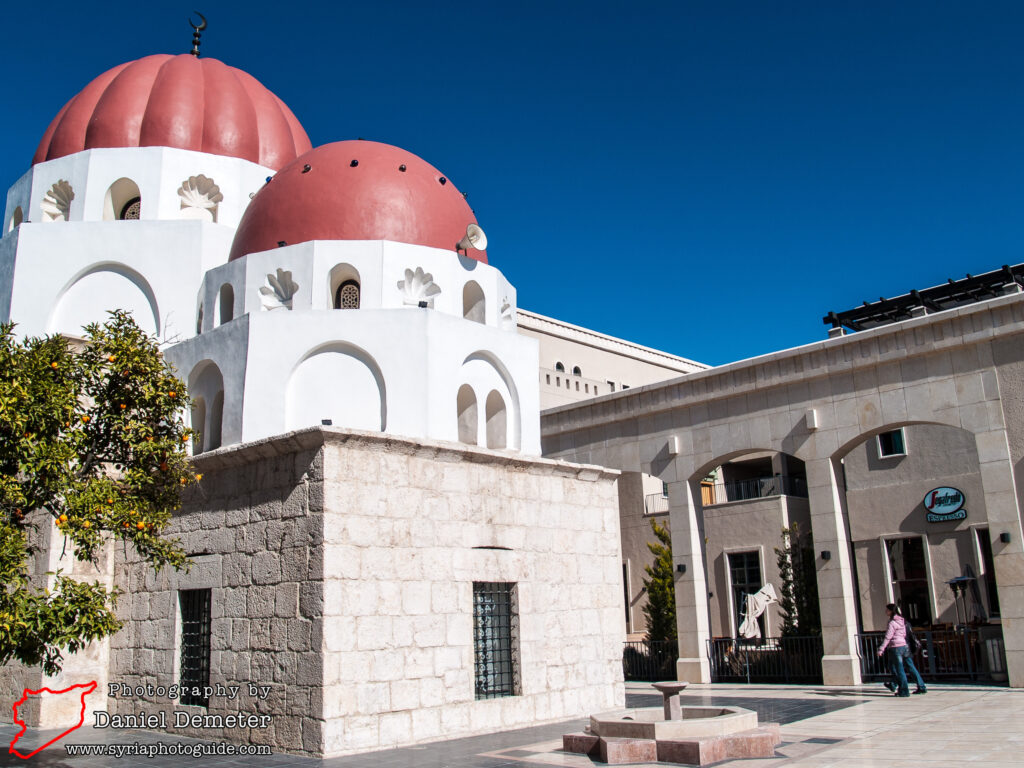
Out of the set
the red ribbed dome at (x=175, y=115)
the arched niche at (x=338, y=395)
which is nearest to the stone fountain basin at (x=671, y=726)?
the arched niche at (x=338, y=395)

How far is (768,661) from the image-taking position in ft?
52.1

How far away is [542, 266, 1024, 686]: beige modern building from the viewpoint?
1330 centimetres

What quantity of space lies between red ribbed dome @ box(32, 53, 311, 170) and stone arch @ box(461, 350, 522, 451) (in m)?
6.72

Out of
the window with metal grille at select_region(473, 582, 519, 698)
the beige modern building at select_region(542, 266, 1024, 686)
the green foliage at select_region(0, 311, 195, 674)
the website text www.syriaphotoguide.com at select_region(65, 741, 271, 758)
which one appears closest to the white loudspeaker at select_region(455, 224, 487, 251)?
the beige modern building at select_region(542, 266, 1024, 686)

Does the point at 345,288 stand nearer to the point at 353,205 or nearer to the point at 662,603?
the point at 353,205

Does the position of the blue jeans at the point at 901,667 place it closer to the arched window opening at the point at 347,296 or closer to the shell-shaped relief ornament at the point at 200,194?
the arched window opening at the point at 347,296

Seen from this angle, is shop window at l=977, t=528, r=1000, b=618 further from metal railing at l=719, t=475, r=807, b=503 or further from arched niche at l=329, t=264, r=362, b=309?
arched niche at l=329, t=264, r=362, b=309

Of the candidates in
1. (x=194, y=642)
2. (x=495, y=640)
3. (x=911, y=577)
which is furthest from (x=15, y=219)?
(x=911, y=577)

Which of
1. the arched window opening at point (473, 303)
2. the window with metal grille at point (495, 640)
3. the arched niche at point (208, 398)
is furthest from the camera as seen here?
the arched window opening at point (473, 303)

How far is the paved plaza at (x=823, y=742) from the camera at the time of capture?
25.1ft

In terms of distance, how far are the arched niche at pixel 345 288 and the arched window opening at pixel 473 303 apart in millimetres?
1786

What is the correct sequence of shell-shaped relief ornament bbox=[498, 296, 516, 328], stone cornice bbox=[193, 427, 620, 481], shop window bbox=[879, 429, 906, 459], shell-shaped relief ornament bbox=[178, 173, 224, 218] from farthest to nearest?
shop window bbox=[879, 429, 906, 459] < shell-shaped relief ornament bbox=[178, 173, 224, 218] < shell-shaped relief ornament bbox=[498, 296, 516, 328] < stone cornice bbox=[193, 427, 620, 481]

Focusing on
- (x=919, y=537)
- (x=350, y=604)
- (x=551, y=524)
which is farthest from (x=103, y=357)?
(x=919, y=537)

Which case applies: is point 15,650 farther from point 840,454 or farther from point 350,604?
point 840,454
